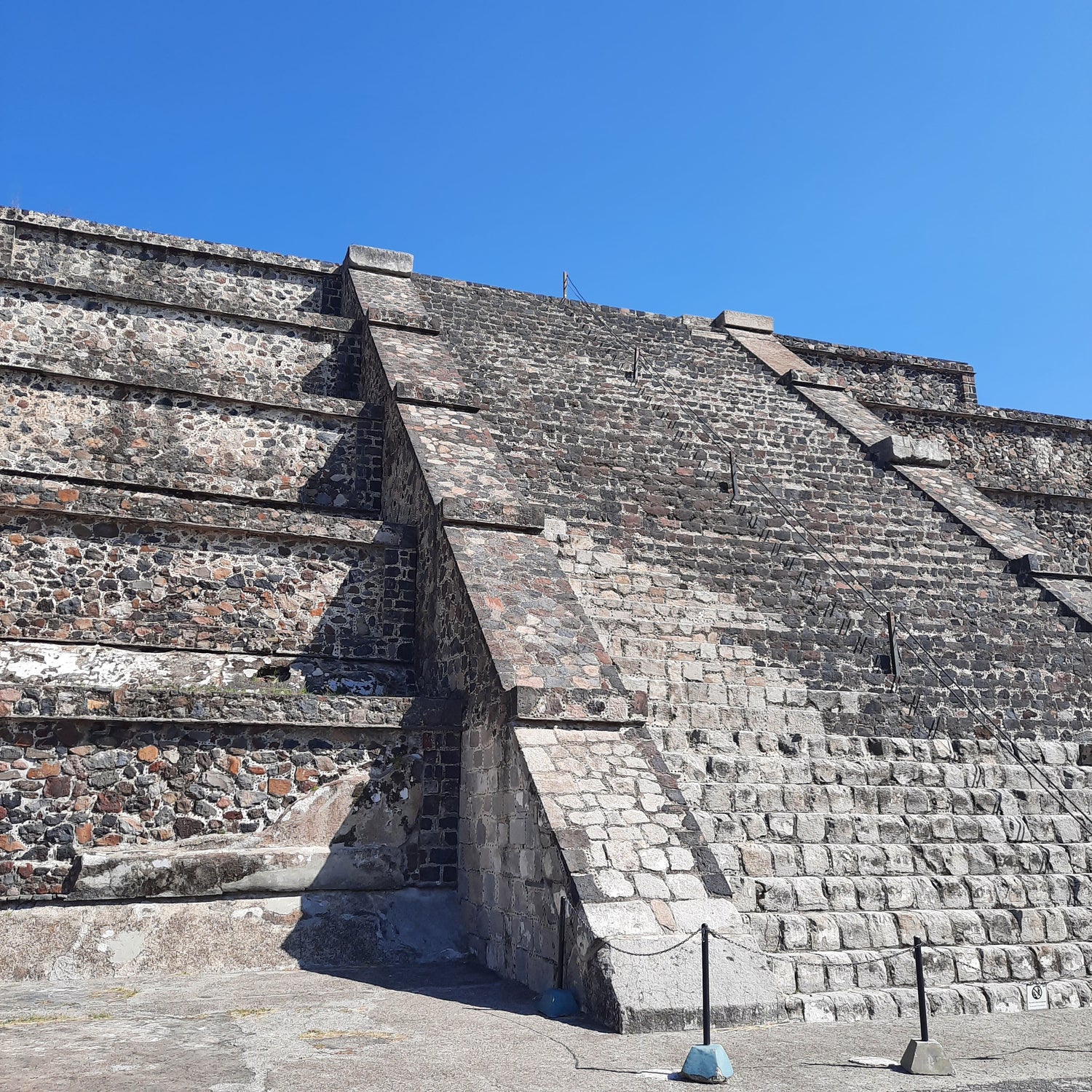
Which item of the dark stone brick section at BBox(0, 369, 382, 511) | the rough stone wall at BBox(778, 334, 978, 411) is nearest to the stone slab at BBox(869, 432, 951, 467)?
the rough stone wall at BBox(778, 334, 978, 411)

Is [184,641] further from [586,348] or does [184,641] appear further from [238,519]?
[586,348]

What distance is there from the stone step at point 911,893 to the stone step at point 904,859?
0.06 metres

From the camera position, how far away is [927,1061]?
4.43m

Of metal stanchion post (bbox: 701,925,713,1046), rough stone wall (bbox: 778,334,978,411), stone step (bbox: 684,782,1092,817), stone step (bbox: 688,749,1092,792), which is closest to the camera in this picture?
metal stanchion post (bbox: 701,925,713,1046)

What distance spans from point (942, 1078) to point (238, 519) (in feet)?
22.1

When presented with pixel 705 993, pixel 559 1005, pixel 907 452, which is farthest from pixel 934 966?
pixel 907 452

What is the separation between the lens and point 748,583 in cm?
978

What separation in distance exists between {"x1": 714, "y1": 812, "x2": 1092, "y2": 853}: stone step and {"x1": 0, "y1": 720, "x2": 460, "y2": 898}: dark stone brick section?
7.01 feet

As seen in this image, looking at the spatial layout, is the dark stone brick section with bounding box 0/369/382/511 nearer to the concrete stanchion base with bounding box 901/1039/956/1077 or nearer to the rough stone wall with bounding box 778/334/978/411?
the concrete stanchion base with bounding box 901/1039/956/1077

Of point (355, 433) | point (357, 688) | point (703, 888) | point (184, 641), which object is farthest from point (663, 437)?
point (703, 888)

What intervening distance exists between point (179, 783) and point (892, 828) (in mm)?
4997

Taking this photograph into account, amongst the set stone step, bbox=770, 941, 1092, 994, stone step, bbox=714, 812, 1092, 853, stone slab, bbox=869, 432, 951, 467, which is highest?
stone slab, bbox=869, 432, 951, 467

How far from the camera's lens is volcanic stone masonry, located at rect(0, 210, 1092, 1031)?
250 inches

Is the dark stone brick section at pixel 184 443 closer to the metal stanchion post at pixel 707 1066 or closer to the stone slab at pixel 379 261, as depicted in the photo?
the stone slab at pixel 379 261
